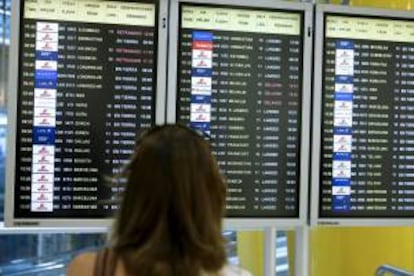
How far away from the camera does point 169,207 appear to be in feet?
4.77

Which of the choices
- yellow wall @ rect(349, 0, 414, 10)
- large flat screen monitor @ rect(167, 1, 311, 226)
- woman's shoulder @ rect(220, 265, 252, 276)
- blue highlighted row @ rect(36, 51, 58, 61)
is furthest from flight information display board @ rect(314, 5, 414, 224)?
woman's shoulder @ rect(220, 265, 252, 276)

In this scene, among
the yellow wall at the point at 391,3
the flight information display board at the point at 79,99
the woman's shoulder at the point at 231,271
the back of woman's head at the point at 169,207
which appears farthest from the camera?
the yellow wall at the point at 391,3

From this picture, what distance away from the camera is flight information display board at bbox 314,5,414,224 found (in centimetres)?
278

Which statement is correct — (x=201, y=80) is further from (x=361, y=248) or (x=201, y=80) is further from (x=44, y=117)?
(x=361, y=248)

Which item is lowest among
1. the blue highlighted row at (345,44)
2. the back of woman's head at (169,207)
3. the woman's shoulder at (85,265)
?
the woman's shoulder at (85,265)

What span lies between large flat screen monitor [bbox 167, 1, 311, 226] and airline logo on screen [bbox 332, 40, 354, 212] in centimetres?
13

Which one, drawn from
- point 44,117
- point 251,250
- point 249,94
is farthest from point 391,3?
point 44,117

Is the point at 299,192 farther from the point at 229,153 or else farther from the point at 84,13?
the point at 84,13

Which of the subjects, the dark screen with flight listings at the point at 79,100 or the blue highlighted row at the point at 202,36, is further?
the blue highlighted row at the point at 202,36

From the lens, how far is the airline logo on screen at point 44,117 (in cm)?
250

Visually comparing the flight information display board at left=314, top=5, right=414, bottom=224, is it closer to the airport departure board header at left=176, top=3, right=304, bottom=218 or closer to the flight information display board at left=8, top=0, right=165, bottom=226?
the airport departure board header at left=176, top=3, right=304, bottom=218

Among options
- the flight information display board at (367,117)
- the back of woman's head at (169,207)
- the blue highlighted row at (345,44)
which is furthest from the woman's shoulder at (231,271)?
the blue highlighted row at (345,44)

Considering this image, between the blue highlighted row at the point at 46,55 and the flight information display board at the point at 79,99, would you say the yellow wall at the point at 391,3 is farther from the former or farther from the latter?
the blue highlighted row at the point at 46,55

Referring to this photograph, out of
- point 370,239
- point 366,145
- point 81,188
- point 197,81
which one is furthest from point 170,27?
point 370,239
